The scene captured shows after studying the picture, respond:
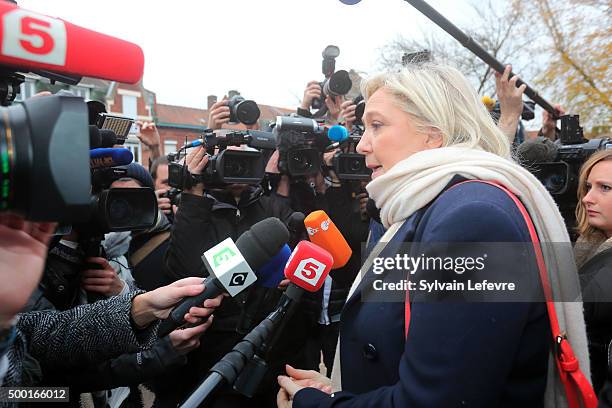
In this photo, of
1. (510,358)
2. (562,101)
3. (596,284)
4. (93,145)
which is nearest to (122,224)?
(93,145)

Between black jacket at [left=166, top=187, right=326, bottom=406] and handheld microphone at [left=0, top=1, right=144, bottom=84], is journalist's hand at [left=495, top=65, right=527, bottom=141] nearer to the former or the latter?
black jacket at [left=166, top=187, right=326, bottom=406]

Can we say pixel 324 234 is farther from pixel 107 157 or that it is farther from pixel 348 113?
pixel 348 113

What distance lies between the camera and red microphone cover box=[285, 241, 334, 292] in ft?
4.62

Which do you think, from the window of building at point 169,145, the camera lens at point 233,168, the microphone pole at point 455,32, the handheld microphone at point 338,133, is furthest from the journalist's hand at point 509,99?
the window of building at point 169,145

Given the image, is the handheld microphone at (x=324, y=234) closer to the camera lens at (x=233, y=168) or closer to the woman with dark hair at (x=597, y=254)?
the camera lens at (x=233, y=168)

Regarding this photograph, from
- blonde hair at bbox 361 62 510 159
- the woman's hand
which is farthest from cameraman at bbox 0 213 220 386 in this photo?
blonde hair at bbox 361 62 510 159

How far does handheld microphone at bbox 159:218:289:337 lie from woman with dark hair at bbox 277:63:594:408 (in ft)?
1.10

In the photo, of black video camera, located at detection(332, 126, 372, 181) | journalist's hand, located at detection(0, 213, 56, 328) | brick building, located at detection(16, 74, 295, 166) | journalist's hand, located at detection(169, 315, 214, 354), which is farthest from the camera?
brick building, located at detection(16, 74, 295, 166)

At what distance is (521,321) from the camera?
963mm

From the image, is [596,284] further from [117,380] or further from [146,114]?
[146,114]

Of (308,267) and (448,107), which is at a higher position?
(448,107)

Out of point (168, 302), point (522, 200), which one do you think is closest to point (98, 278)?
point (168, 302)

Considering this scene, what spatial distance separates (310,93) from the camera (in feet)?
11.0

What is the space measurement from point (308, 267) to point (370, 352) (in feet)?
1.18
